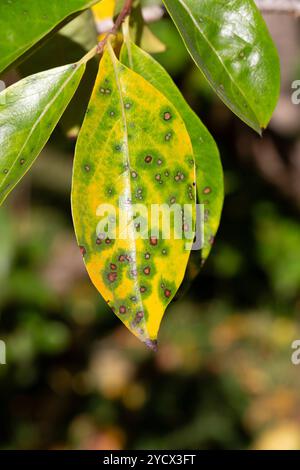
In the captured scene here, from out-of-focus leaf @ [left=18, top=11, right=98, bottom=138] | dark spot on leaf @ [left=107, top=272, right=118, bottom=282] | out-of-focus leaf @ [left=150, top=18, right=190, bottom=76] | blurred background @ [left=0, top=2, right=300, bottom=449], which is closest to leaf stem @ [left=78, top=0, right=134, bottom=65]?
out-of-focus leaf @ [left=18, top=11, right=98, bottom=138]

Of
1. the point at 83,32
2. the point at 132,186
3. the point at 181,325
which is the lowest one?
the point at 181,325

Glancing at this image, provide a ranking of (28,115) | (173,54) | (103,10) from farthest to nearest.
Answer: (173,54), (103,10), (28,115)

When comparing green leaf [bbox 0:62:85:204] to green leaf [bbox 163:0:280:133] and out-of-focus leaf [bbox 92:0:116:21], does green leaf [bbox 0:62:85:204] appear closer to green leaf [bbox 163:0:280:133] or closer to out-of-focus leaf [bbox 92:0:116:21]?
green leaf [bbox 163:0:280:133]

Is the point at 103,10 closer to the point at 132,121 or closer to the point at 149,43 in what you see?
the point at 149,43

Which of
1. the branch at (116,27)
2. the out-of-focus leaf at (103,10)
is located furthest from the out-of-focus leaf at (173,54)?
the branch at (116,27)

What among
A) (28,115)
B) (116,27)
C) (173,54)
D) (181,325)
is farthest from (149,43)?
(181,325)

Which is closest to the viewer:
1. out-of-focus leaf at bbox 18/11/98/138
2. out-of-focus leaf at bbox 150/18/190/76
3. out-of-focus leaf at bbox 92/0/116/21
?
out-of-focus leaf at bbox 18/11/98/138

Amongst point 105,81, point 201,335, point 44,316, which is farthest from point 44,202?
point 105,81
